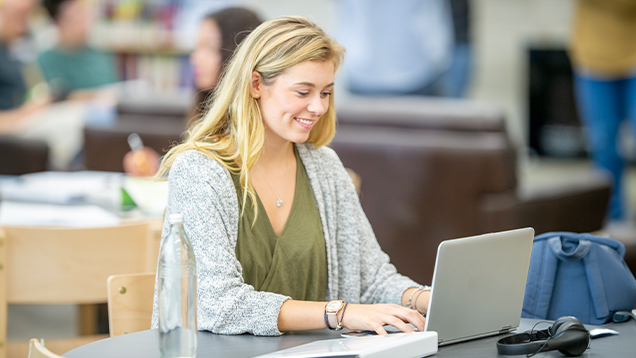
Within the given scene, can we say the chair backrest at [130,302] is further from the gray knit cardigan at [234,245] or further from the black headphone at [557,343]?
the black headphone at [557,343]

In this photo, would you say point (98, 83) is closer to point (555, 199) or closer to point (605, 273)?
point (555, 199)

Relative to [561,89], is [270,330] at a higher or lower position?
lower

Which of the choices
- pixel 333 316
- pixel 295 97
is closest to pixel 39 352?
pixel 333 316

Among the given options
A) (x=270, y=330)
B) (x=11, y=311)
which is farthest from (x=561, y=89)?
(x=270, y=330)

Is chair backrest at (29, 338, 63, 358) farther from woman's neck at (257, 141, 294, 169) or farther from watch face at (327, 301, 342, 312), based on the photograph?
woman's neck at (257, 141, 294, 169)

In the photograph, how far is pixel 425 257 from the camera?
2.88m

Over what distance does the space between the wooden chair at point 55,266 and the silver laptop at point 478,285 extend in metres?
0.86

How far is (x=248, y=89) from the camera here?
4.66 feet

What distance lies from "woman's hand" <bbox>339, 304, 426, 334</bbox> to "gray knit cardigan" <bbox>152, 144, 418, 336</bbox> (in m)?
0.12

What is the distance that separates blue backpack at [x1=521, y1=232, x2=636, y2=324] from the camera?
142 cm

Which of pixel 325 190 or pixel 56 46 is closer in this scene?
pixel 325 190

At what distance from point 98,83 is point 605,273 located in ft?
13.5

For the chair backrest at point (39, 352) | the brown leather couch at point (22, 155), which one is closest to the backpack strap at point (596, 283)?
the chair backrest at point (39, 352)

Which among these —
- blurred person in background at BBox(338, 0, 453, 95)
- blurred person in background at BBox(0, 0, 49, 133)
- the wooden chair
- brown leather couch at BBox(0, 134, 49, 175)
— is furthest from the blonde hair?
blurred person in background at BBox(338, 0, 453, 95)
